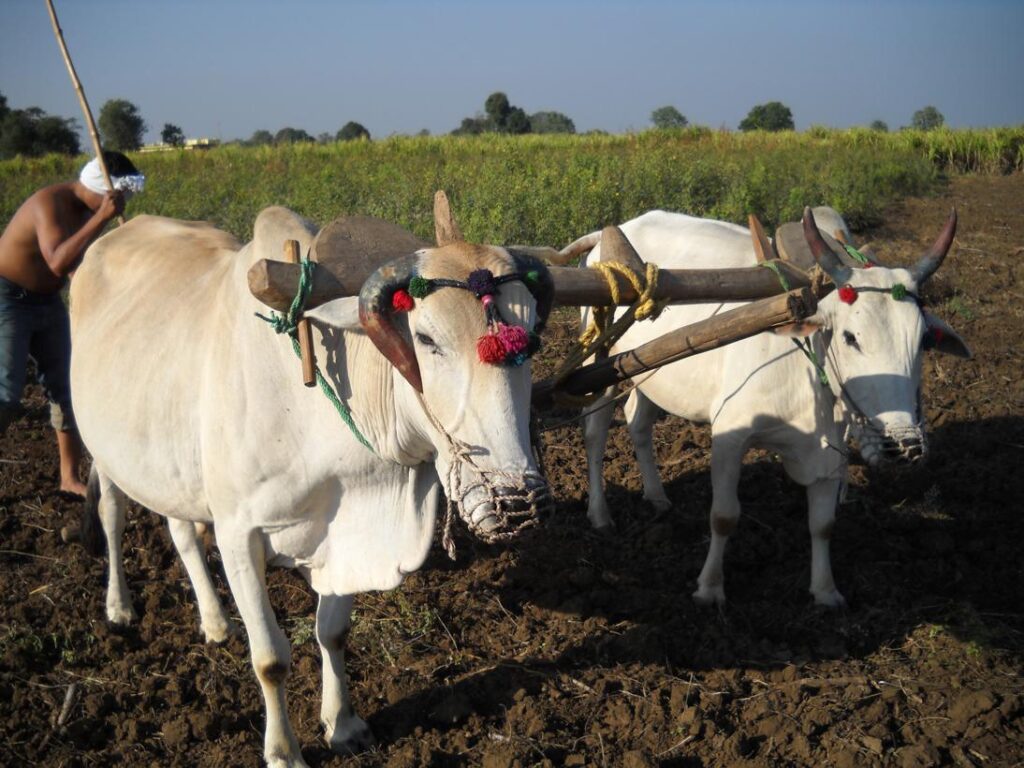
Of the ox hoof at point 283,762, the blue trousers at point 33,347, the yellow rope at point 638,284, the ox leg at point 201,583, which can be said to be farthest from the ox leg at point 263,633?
the blue trousers at point 33,347

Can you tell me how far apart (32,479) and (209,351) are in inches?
126

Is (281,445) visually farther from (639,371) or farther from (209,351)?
(639,371)

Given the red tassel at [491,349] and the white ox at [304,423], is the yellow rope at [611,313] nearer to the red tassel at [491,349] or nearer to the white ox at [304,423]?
the white ox at [304,423]

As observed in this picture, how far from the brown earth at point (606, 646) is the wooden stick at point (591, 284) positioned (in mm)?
1471

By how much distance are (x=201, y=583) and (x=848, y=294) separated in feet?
9.54

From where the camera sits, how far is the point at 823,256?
12.7ft

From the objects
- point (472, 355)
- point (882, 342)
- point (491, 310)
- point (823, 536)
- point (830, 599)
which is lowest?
point (830, 599)

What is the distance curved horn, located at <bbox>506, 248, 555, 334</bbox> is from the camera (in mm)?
2529

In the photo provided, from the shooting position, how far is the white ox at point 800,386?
12.6 feet

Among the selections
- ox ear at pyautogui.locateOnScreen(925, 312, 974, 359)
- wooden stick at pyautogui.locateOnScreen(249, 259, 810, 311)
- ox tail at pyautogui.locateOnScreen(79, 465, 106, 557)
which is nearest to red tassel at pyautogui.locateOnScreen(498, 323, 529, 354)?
wooden stick at pyautogui.locateOnScreen(249, 259, 810, 311)

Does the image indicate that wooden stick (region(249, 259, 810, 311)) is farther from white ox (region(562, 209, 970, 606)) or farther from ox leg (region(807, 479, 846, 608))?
ox leg (region(807, 479, 846, 608))

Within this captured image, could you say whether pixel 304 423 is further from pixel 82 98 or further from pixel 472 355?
pixel 82 98

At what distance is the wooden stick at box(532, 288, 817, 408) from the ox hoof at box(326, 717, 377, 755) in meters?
1.33

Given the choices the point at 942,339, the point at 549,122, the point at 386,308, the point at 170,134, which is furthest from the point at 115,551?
the point at 549,122
